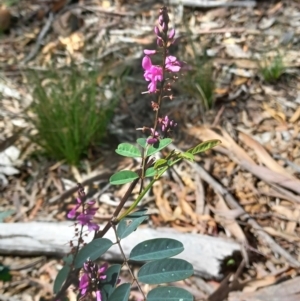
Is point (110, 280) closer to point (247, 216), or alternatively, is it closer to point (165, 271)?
point (165, 271)

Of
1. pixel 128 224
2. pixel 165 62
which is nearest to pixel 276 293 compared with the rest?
pixel 128 224

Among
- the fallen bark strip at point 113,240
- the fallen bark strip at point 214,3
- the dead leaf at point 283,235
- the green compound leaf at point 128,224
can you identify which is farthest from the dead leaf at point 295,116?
the green compound leaf at point 128,224

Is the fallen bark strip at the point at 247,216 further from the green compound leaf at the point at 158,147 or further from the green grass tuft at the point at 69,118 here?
the green compound leaf at the point at 158,147

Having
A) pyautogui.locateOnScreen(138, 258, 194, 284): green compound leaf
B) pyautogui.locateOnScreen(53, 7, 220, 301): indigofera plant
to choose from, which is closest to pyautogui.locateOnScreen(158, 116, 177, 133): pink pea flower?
pyautogui.locateOnScreen(53, 7, 220, 301): indigofera plant

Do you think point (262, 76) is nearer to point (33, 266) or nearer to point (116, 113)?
point (116, 113)

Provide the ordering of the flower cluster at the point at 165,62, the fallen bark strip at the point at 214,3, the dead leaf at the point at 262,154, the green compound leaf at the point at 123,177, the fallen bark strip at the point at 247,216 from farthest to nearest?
the fallen bark strip at the point at 214,3 < the dead leaf at the point at 262,154 < the fallen bark strip at the point at 247,216 < the green compound leaf at the point at 123,177 < the flower cluster at the point at 165,62

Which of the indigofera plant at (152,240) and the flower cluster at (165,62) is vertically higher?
the flower cluster at (165,62)

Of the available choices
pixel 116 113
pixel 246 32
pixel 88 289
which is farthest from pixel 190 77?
pixel 88 289
